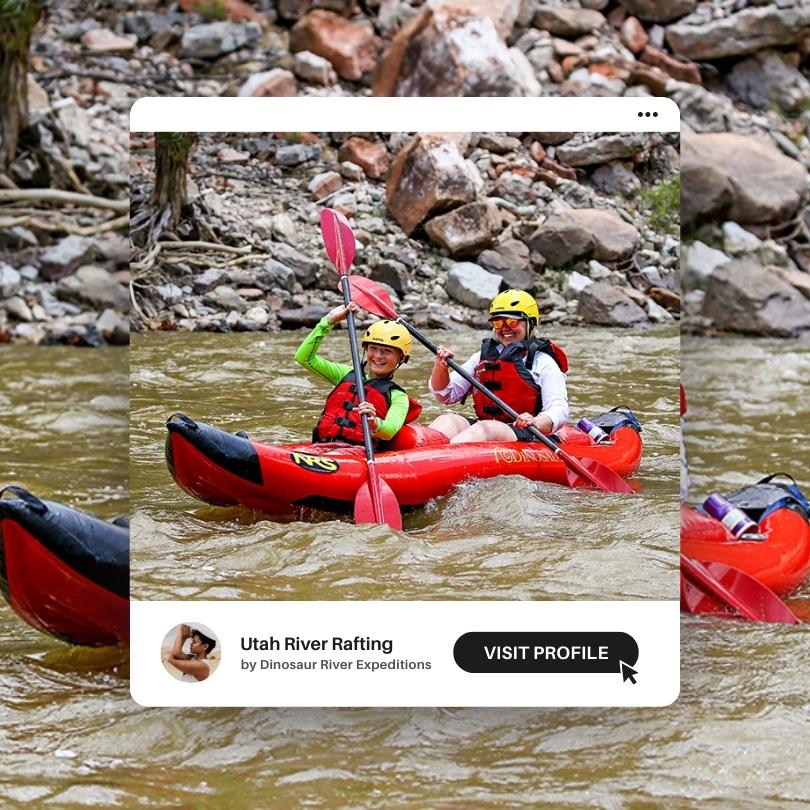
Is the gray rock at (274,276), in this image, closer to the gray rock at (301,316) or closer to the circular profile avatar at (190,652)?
the gray rock at (301,316)

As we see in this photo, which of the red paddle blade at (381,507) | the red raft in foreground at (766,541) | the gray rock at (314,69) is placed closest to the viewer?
the red paddle blade at (381,507)

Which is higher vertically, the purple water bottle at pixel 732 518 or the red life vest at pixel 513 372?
the red life vest at pixel 513 372

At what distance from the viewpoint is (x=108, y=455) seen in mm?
1858

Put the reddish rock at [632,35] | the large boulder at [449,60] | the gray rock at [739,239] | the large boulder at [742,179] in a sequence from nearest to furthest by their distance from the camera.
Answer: the large boulder at [449,60], the reddish rock at [632,35], the large boulder at [742,179], the gray rock at [739,239]

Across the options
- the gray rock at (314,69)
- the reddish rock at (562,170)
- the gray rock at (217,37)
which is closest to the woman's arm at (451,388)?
the reddish rock at (562,170)

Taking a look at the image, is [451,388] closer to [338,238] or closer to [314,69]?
[338,238]

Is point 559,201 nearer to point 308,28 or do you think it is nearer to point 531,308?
point 531,308

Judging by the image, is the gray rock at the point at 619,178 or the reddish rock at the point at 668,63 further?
the reddish rock at the point at 668,63

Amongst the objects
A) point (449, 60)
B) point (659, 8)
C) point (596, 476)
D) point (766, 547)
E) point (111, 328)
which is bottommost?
point (111, 328)

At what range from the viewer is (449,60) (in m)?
1.97

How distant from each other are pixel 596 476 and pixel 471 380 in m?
0.14

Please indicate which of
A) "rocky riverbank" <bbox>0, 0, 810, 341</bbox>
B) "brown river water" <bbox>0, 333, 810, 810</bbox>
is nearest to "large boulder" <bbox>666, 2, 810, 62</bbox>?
"rocky riverbank" <bbox>0, 0, 810, 341</bbox>

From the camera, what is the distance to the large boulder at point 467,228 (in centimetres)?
87

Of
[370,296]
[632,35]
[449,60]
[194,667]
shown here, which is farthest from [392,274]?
[632,35]
